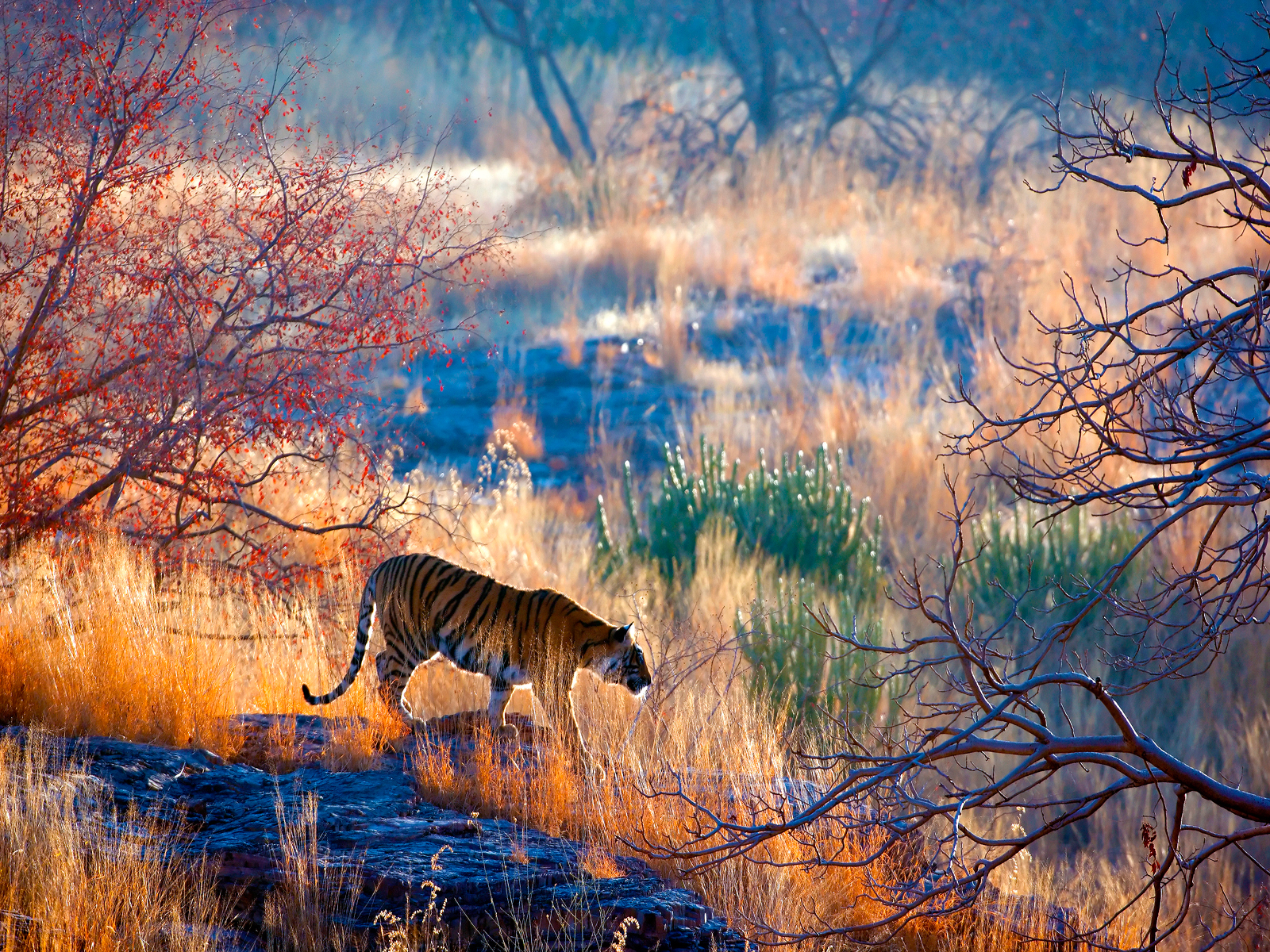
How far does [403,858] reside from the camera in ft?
12.9

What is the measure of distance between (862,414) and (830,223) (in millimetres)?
8251

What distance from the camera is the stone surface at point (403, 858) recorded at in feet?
12.0

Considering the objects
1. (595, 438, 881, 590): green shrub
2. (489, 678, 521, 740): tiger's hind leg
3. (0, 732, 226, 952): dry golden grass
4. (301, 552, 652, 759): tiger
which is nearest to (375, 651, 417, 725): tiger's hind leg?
(301, 552, 652, 759): tiger

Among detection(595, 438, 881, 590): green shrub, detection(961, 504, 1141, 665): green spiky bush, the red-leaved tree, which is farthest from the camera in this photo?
detection(595, 438, 881, 590): green shrub

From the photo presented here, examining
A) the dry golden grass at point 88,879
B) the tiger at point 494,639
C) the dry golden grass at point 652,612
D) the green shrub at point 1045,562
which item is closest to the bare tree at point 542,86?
the dry golden grass at point 652,612

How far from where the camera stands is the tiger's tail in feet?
18.7

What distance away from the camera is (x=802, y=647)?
24.8 feet

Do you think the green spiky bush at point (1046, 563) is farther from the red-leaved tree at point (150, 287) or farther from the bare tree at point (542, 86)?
the bare tree at point (542, 86)

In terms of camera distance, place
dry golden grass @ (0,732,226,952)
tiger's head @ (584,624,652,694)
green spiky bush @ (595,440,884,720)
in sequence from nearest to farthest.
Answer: dry golden grass @ (0,732,226,952) < tiger's head @ (584,624,652,694) < green spiky bush @ (595,440,884,720)

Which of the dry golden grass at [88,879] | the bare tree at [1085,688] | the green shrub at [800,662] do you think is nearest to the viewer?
the bare tree at [1085,688]

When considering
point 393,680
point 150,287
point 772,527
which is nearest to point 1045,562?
point 772,527

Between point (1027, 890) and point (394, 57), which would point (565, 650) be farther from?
point (394, 57)

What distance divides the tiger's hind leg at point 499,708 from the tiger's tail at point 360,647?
2.36 ft

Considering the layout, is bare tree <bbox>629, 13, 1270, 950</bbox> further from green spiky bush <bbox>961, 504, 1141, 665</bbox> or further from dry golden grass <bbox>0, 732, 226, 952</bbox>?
dry golden grass <bbox>0, 732, 226, 952</bbox>
